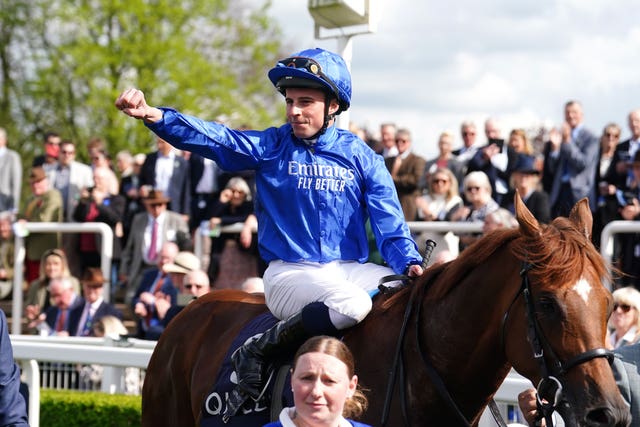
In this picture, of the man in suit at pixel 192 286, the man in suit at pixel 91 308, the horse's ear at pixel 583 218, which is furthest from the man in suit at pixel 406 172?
the horse's ear at pixel 583 218

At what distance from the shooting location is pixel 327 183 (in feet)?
15.3

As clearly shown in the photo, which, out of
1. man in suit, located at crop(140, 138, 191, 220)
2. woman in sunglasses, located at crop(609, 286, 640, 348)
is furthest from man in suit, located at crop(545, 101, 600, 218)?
man in suit, located at crop(140, 138, 191, 220)

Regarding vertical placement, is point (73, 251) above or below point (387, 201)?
below

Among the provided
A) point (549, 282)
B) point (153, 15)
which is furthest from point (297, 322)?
point (153, 15)

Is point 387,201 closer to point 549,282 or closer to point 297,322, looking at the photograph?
point 297,322

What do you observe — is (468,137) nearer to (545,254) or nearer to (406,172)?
(406,172)

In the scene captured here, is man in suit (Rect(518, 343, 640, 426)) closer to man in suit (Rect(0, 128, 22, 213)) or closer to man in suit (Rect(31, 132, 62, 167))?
man in suit (Rect(0, 128, 22, 213))

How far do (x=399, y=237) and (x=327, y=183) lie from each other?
0.38m

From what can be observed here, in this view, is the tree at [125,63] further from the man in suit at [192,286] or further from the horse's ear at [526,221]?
the horse's ear at [526,221]

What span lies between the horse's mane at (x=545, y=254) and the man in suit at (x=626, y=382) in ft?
1.19

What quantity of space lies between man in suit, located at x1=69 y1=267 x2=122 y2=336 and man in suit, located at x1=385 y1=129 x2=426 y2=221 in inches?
105

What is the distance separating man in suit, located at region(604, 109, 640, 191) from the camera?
30.0 ft

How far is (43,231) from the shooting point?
10852 mm

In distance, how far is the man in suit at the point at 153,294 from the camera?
914 cm
